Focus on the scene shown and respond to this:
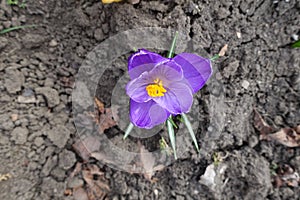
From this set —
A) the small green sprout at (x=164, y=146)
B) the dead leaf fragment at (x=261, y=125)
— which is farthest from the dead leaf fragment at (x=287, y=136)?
the small green sprout at (x=164, y=146)

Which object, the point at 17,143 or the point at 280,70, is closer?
the point at 17,143

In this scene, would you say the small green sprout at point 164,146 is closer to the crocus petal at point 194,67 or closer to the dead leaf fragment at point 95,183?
the dead leaf fragment at point 95,183

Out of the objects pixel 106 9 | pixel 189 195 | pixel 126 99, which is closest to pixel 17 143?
pixel 126 99

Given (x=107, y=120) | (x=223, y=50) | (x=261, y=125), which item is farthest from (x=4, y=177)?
(x=261, y=125)

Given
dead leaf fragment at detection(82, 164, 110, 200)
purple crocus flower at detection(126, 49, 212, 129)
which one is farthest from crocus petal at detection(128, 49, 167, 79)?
dead leaf fragment at detection(82, 164, 110, 200)

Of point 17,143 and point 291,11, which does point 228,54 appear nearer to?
point 291,11

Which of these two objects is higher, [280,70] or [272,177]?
[280,70]
